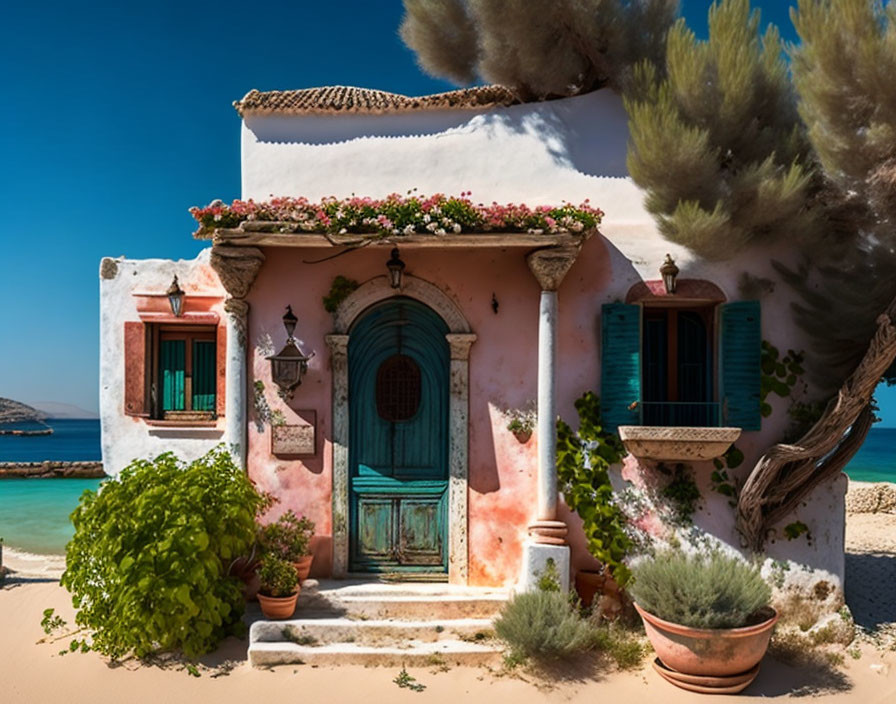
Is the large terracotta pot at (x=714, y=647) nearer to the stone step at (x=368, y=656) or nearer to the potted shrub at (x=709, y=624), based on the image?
the potted shrub at (x=709, y=624)

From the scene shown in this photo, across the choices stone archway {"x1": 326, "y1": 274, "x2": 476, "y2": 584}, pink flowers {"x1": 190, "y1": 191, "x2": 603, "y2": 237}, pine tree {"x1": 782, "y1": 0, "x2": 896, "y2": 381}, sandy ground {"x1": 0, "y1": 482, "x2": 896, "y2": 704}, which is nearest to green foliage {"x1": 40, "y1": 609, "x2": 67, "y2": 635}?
sandy ground {"x1": 0, "y1": 482, "x2": 896, "y2": 704}

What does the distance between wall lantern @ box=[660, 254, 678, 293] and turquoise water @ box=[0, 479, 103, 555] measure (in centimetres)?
1209

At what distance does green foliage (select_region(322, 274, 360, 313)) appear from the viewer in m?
6.72

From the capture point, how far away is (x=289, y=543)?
6.34 metres

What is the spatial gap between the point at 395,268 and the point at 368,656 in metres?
3.77

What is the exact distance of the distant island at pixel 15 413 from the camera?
78800mm

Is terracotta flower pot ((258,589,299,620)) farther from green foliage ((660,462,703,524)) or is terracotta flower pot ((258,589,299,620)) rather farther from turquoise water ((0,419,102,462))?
turquoise water ((0,419,102,462))

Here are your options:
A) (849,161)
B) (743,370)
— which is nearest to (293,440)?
(743,370)

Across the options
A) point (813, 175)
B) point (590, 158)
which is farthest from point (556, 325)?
point (813, 175)

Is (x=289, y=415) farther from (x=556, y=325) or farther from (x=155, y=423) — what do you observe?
(x=556, y=325)

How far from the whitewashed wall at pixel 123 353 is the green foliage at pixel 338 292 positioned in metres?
1.50

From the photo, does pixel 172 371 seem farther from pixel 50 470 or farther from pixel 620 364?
pixel 50 470

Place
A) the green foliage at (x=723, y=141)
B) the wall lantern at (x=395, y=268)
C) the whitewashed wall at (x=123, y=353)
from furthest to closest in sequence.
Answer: the whitewashed wall at (x=123, y=353) < the wall lantern at (x=395, y=268) < the green foliage at (x=723, y=141)

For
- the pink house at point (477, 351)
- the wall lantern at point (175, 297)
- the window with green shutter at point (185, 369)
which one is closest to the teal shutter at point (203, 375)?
the window with green shutter at point (185, 369)
